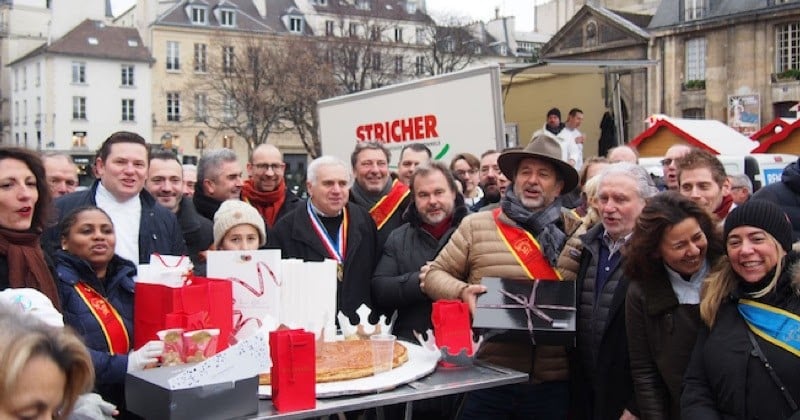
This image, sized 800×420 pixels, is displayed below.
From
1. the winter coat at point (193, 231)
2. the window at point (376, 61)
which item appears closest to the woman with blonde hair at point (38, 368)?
the winter coat at point (193, 231)

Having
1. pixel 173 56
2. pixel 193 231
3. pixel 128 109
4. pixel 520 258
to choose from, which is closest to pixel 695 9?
pixel 193 231

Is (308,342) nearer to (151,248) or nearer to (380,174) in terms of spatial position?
(151,248)

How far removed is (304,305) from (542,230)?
4.43 ft

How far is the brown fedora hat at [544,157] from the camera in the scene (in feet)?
14.6

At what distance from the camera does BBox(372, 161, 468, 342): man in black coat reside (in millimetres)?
5082

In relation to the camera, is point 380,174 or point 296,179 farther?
point 296,179

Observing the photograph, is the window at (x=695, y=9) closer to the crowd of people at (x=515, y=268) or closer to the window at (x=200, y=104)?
the window at (x=200, y=104)

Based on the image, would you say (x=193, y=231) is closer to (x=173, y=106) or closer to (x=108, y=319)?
(x=108, y=319)

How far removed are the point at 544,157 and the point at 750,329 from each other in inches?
60.4

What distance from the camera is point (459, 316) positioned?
403cm

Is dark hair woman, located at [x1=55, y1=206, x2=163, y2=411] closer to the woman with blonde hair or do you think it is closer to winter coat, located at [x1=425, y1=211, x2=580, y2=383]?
the woman with blonde hair

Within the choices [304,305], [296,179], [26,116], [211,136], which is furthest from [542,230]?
[26,116]

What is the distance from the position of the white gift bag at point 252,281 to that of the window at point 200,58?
186 feet

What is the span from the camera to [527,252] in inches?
171
